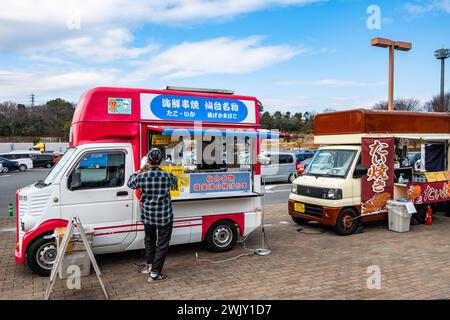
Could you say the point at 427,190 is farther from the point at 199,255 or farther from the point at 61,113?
the point at 61,113

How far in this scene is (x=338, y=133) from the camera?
9125 mm

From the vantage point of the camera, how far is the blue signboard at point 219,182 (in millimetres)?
6543

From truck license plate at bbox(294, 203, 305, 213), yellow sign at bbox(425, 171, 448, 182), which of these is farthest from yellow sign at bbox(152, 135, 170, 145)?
yellow sign at bbox(425, 171, 448, 182)

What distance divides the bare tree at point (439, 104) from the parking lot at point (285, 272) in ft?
138

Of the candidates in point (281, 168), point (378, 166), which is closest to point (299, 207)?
point (378, 166)

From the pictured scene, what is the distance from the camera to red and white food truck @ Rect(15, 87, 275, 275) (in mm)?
5723

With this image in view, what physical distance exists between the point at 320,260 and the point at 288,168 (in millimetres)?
13435

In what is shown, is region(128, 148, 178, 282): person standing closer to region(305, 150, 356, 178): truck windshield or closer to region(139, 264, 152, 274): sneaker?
region(139, 264, 152, 274): sneaker

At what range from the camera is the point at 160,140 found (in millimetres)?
6574

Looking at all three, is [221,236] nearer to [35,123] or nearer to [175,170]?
[175,170]

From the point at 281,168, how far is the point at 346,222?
1128 cm

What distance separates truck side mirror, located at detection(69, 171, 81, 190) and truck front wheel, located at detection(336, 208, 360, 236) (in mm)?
5430

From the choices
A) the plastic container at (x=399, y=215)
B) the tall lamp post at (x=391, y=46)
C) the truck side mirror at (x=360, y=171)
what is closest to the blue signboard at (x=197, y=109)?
the truck side mirror at (x=360, y=171)
